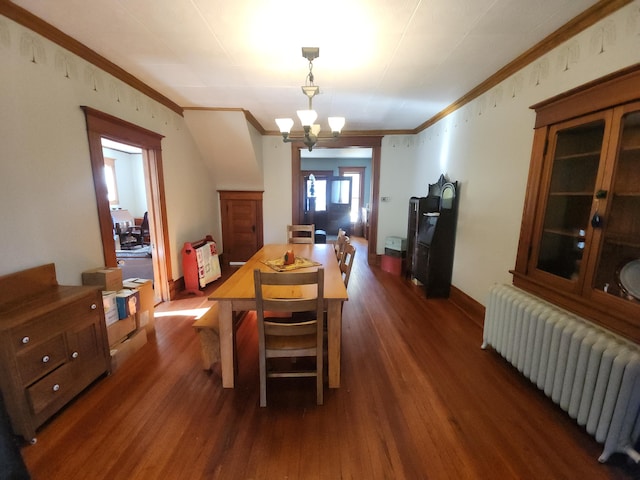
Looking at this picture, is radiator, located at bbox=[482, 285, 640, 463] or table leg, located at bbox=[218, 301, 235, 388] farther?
table leg, located at bbox=[218, 301, 235, 388]

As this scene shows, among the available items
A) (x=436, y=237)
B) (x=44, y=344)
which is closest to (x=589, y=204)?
(x=436, y=237)

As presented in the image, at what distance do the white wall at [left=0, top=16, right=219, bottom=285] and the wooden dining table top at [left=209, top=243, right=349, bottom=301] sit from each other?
127cm

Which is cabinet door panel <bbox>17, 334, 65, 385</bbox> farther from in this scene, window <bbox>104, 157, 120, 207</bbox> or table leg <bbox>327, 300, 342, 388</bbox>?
window <bbox>104, 157, 120, 207</bbox>

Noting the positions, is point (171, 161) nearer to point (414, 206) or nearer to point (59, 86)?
point (59, 86)

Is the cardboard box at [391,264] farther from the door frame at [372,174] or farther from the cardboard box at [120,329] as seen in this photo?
the cardboard box at [120,329]

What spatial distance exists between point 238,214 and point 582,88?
15.6 feet

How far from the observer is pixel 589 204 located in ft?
5.63

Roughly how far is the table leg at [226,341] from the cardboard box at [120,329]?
1023mm

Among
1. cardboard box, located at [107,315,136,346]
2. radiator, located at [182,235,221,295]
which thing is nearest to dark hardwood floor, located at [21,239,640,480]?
cardboard box, located at [107,315,136,346]

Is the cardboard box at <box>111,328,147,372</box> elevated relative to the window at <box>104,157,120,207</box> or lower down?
lower down

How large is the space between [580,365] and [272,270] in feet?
6.94

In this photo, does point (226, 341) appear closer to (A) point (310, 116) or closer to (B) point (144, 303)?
(B) point (144, 303)

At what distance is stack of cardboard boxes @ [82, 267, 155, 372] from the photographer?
2.16m

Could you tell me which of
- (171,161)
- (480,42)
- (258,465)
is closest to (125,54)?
(171,161)
